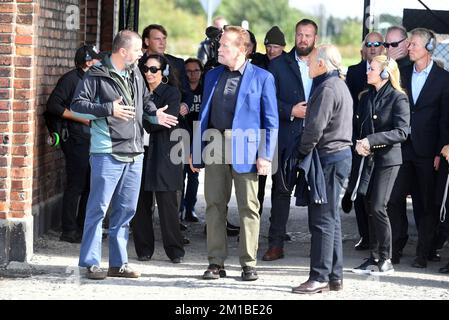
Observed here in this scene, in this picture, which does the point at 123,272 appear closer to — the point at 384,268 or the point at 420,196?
the point at 384,268

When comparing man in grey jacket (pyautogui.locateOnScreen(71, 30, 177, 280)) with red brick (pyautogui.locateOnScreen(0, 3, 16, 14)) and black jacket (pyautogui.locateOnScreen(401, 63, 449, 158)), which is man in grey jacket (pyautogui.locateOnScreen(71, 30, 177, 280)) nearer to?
red brick (pyautogui.locateOnScreen(0, 3, 16, 14))

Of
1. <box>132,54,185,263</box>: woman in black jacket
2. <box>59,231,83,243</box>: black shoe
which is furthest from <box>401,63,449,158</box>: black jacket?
<box>59,231,83,243</box>: black shoe

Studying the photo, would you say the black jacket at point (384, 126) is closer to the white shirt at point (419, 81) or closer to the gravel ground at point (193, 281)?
the white shirt at point (419, 81)

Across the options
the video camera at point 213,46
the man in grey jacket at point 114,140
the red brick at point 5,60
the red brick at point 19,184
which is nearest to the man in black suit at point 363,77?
the video camera at point 213,46

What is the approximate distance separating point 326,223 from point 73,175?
322 cm

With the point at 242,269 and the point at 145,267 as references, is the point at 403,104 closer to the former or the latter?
the point at 242,269

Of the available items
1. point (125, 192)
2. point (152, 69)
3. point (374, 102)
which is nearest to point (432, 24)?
point (374, 102)

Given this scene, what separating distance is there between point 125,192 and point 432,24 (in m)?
4.93

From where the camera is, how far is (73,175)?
10.6 m

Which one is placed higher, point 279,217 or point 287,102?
point 287,102

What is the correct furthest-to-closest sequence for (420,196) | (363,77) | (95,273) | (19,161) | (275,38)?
(275,38)
(363,77)
(420,196)
(19,161)
(95,273)

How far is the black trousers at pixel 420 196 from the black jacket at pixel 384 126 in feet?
1.86

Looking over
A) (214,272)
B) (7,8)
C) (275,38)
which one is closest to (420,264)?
(214,272)

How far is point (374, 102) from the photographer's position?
30.4ft
